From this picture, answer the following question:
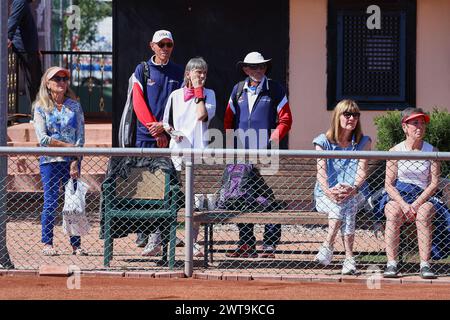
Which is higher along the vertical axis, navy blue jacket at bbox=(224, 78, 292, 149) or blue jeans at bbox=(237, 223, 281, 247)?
navy blue jacket at bbox=(224, 78, 292, 149)

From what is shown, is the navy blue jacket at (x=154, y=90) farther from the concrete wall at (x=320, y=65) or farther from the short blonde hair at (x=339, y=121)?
the concrete wall at (x=320, y=65)

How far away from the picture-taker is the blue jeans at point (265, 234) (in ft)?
37.7

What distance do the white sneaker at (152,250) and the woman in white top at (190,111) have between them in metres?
1.06

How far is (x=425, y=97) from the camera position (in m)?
15.2

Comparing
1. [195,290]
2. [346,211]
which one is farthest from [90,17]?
[195,290]

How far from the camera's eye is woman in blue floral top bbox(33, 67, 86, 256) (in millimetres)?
11750

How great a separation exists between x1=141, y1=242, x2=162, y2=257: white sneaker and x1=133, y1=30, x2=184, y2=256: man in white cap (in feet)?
3.56

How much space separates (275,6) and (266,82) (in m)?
3.07

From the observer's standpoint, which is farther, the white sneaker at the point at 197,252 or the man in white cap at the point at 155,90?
the man in white cap at the point at 155,90

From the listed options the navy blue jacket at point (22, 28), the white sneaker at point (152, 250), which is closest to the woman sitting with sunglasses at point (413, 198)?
the white sneaker at point (152, 250)

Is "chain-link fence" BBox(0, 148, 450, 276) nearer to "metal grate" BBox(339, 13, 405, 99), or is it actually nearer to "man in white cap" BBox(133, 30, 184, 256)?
"man in white cap" BBox(133, 30, 184, 256)

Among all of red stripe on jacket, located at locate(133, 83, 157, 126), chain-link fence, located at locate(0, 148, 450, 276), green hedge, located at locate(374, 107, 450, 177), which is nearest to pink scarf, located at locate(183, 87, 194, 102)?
red stripe on jacket, located at locate(133, 83, 157, 126)

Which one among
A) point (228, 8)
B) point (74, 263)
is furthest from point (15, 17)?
point (74, 263)
